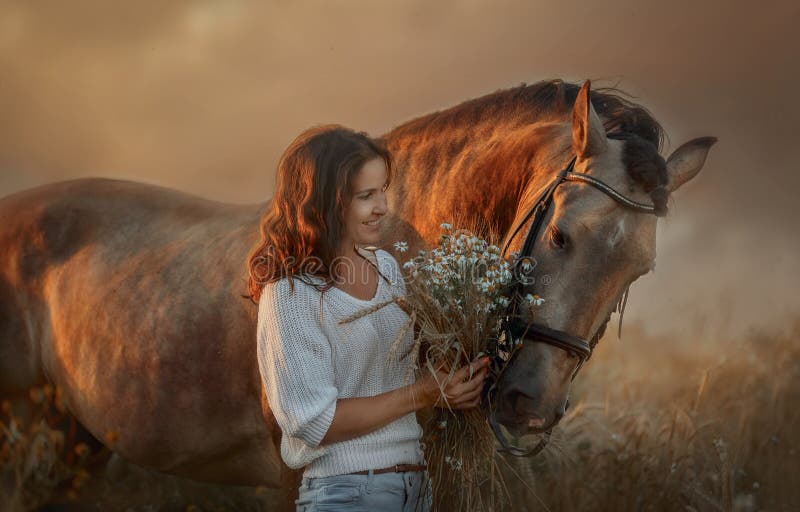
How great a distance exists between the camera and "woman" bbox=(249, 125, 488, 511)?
5.74 feet

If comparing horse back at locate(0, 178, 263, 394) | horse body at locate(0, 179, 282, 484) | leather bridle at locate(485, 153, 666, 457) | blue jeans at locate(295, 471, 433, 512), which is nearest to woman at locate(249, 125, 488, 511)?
blue jeans at locate(295, 471, 433, 512)

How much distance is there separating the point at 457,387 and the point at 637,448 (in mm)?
2205

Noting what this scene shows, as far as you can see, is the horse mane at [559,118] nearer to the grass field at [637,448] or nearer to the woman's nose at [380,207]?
the woman's nose at [380,207]

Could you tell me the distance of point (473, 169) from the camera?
9.09 feet

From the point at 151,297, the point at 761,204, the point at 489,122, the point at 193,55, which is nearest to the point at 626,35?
the point at 761,204

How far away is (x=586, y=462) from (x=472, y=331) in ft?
7.42

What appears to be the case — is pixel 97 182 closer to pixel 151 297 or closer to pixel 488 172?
pixel 151 297

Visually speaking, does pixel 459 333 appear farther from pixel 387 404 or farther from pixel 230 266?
pixel 230 266

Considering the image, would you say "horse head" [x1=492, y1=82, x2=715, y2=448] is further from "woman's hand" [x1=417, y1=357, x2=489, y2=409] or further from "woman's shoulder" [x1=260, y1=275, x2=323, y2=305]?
"woman's shoulder" [x1=260, y1=275, x2=323, y2=305]

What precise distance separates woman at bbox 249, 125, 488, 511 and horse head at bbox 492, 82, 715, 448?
0.66 ft

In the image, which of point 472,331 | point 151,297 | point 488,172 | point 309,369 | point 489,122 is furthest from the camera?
point 151,297

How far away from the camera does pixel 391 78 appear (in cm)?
499

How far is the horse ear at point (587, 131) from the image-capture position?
7.45 feet

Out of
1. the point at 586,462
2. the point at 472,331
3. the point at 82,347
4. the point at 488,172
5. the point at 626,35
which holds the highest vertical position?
the point at 626,35
